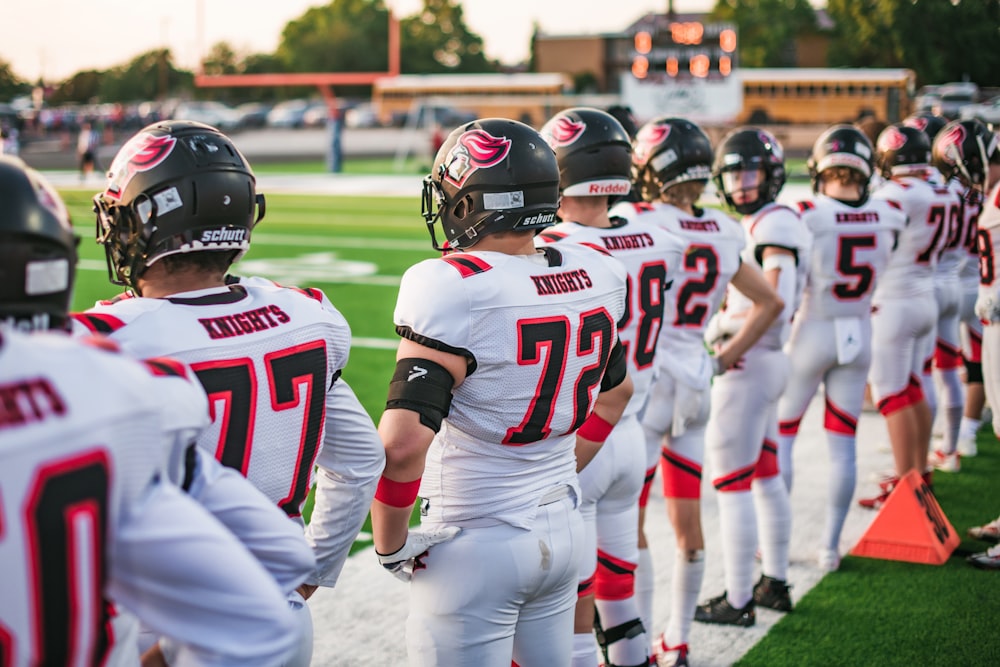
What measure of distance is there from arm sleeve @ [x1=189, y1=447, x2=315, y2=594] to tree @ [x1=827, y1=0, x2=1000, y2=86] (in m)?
12.4

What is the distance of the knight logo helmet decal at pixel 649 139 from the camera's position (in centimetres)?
447

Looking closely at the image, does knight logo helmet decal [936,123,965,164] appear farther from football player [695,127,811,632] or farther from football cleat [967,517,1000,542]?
football cleat [967,517,1000,542]

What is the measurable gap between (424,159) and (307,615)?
3332 centimetres

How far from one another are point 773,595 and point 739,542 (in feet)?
1.39

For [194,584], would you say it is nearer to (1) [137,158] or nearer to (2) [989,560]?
(1) [137,158]

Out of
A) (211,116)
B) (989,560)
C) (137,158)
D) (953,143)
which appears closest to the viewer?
(137,158)

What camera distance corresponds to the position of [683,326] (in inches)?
178

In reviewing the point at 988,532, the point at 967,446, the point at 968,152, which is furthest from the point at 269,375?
the point at 967,446

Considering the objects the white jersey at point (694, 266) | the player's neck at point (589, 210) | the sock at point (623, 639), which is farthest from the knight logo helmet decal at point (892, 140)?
the sock at point (623, 639)

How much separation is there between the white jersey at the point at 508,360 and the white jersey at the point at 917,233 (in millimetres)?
3774

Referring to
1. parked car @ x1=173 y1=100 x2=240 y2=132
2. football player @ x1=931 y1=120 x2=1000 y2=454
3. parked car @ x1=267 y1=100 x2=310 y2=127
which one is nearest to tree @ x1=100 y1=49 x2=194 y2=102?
parked car @ x1=267 y1=100 x2=310 y2=127

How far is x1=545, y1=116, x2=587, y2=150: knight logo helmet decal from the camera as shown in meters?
3.88

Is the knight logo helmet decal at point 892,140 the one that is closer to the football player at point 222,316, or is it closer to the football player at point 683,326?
the football player at point 683,326

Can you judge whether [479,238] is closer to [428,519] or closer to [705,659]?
[428,519]
